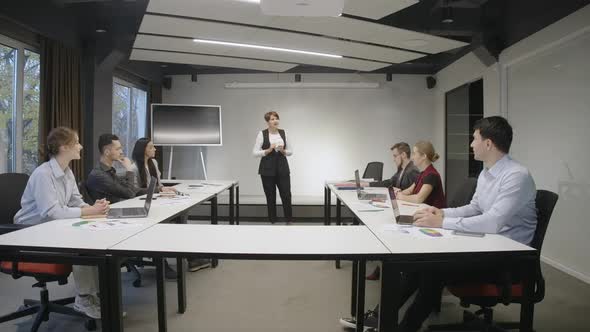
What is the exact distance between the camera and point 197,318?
254cm

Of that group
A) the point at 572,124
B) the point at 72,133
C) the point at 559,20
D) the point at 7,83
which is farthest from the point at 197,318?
the point at 559,20

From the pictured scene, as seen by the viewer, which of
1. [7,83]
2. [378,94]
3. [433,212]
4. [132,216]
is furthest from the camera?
[378,94]

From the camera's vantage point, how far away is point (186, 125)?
21.7 feet

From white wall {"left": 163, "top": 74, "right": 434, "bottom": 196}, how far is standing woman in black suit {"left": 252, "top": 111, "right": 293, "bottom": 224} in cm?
→ 204

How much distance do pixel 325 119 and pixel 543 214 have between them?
5.47 m

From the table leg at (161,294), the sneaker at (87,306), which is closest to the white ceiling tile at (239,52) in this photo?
the sneaker at (87,306)

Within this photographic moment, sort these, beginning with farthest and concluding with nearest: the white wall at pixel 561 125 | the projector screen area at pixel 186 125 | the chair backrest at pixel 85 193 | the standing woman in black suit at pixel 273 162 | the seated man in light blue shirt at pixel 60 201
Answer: the projector screen area at pixel 186 125, the standing woman in black suit at pixel 273 162, the white wall at pixel 561 125, the chair backrest at pixel 85 193, the seated man in light blue shirt at pixel 60 201

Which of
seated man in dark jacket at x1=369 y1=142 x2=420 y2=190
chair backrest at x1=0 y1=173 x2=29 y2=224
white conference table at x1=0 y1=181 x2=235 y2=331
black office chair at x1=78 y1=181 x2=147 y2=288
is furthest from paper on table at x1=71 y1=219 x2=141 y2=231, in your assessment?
seated man in dark jacket at x1=369 y1=142 x2=420 y2=190

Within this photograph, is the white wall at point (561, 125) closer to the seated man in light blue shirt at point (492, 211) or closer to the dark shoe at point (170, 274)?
the seated man in light blue shirt at point (492, 211)

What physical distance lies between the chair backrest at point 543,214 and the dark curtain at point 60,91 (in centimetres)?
419

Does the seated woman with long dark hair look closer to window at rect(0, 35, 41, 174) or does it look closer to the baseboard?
window at rect(0, 35, 41, 174)

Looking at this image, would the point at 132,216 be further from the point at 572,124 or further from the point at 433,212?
the point at 572,124

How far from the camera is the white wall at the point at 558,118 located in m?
3.31

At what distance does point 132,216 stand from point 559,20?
12.8 ft
